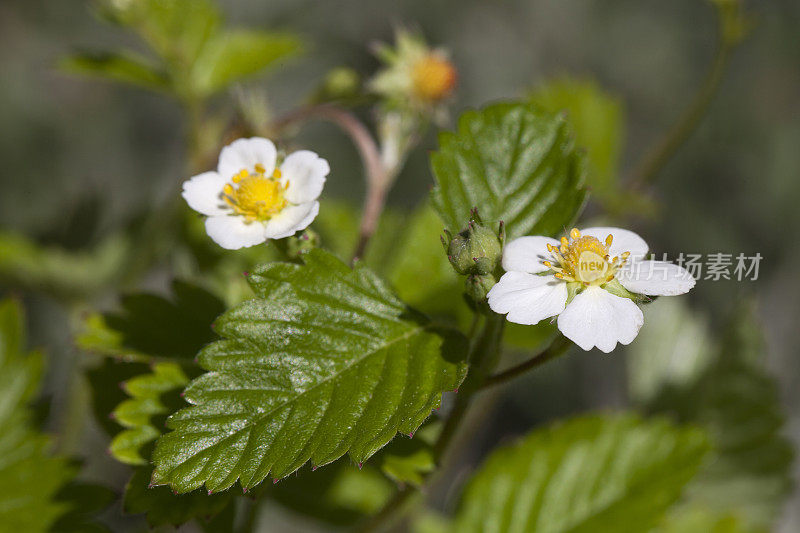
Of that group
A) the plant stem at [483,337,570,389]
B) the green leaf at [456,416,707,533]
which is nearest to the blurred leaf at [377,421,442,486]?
the plant stem at [483,337,570,389]

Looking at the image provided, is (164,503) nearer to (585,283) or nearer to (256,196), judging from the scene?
(256,196)

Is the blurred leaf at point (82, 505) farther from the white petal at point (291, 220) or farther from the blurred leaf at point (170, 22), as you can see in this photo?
the blurred leaf at point (170, 22)

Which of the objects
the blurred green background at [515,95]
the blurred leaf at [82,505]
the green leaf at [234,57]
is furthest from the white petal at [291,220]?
the blurred green background at [515,95]

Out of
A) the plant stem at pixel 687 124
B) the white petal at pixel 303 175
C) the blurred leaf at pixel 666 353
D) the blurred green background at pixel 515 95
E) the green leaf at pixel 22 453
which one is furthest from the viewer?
the blurred green background at pixel 515 95

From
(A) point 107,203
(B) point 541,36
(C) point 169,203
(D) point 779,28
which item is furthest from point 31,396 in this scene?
(D) point 779,28

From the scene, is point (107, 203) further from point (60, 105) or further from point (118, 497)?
point (60, 105)

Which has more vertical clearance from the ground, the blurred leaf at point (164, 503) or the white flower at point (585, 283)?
the white flower at point (585, 283)

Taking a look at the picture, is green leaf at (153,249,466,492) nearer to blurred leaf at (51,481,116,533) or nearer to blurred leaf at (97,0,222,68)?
blurred leaf at (51,481,116,533)
